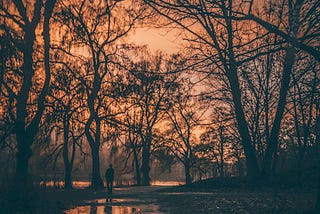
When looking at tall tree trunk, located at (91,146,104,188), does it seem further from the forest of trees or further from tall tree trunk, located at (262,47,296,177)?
tall tree trunk, located at (262,47,296,177)

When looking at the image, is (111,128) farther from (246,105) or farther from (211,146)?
(211,146)

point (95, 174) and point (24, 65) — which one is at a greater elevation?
point (24, 65)

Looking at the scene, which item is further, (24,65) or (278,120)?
(278,120)

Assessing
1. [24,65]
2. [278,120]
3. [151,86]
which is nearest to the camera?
[24,65]

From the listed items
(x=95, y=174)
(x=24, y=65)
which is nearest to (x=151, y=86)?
(x=95, y=174)

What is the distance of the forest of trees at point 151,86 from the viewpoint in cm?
1199

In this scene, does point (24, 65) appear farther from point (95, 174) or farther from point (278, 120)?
point (95, 174)

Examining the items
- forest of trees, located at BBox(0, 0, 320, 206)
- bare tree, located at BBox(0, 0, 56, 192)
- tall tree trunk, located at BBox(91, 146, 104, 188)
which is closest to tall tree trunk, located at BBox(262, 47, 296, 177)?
forest of trees, located at BBox(0, 0, 320, 206)

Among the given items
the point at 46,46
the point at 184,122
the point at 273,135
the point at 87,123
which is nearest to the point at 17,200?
the point at 46,46

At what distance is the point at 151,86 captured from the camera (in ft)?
→ 108

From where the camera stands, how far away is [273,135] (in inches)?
827

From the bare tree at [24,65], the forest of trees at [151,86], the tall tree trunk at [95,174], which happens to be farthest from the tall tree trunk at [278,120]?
the tall tree trunk at [95,174]

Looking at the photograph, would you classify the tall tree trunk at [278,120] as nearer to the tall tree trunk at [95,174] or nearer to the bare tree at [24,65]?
the bare tree at [24,65]

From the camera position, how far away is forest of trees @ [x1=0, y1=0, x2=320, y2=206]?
12.0 m
